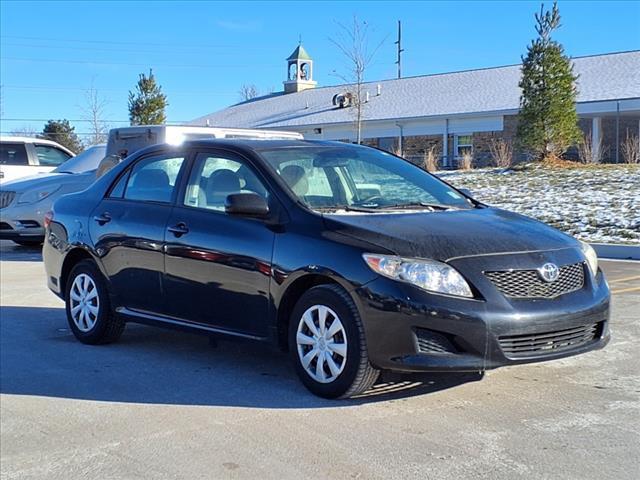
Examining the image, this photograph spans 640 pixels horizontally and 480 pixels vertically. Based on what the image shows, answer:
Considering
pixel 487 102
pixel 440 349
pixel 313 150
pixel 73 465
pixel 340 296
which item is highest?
pixel 487 102

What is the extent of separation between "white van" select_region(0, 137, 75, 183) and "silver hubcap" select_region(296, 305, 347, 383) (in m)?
12.6

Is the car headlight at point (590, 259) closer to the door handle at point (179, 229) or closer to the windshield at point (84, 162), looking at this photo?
the door handle at point (179, 229)

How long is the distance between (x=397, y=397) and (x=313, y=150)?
2.01 metres

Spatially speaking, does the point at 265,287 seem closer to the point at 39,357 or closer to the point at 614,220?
the point at 39,357

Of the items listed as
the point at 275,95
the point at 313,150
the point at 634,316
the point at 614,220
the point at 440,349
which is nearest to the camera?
the point at 440,349

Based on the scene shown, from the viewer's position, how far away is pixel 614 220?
49.6ft

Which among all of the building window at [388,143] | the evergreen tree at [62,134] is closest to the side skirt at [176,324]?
the building window at [388,143]

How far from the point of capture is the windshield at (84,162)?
14922 mm

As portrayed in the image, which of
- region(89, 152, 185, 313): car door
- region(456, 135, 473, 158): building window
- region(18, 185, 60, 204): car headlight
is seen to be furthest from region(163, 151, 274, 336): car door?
region(456, 135, 473, 158): building window

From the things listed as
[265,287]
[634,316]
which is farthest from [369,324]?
[634,316]

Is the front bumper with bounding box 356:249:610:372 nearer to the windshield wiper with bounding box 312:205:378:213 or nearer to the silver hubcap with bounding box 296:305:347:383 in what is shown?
the silver hubcap with bounding box 296:305:347:383

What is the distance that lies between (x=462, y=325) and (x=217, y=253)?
1.86 meters

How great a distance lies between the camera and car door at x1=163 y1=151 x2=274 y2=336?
5.31 meters

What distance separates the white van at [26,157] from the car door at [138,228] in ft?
33.9
